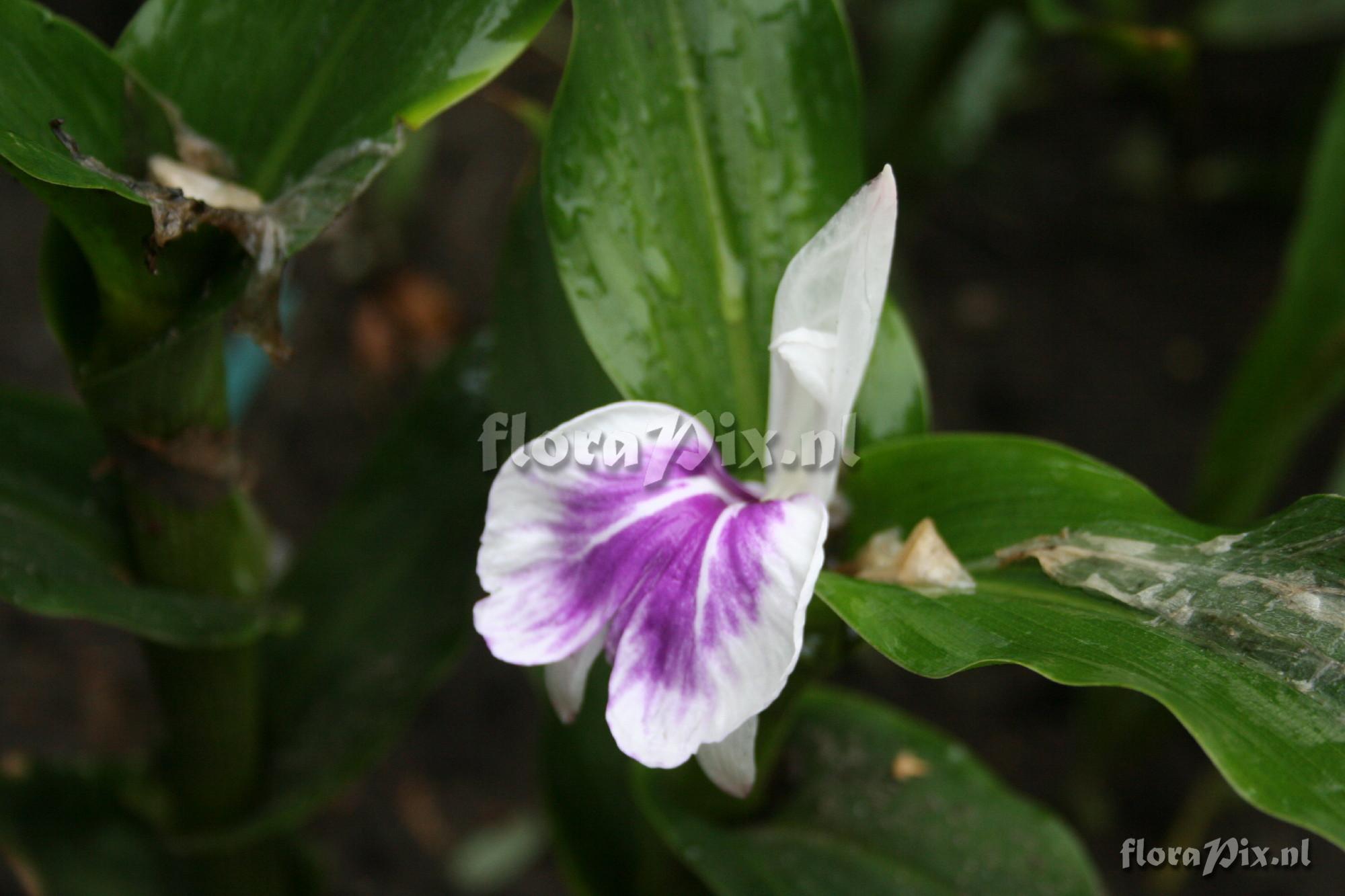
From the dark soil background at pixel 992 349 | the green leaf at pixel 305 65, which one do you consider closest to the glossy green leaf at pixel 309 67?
the green leaf at pixel 305 65

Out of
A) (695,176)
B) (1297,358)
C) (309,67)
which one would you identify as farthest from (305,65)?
(1297,358)

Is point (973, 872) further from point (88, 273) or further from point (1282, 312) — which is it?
point (88, 273)

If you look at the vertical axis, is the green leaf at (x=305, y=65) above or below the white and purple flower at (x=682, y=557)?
above

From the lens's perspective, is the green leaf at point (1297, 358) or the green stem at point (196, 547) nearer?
the green stem at point (196, 547)

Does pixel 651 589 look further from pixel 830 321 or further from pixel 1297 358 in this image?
pixel 1297 358

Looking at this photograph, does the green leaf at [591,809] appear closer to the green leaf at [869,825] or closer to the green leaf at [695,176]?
the green leaf at [869,825]

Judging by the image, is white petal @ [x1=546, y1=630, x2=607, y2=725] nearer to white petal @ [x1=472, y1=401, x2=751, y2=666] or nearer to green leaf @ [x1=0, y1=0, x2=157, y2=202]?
white petal @ [x1=472, y1=401, x2=751, y2=666]

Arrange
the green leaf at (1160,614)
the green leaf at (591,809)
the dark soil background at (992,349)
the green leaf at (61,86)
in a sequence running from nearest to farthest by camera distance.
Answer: the green leaf at (1160,614)
the green leaf at (61,86)
the green leaf at (591,809)
the dark soil background at (992,349)

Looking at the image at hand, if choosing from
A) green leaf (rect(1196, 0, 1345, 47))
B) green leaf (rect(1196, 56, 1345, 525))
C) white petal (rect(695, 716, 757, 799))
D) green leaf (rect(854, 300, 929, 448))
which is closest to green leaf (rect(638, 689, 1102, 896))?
white petal (rect(695, 716, 757, 799))
